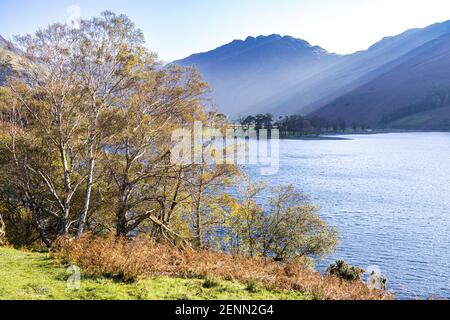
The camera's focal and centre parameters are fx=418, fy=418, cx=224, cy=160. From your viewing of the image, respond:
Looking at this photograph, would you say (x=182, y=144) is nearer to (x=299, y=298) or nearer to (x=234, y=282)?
(x=234, y=282)

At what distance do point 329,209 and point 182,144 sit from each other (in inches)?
1580

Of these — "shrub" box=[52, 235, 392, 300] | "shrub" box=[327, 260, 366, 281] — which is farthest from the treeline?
"shrub" box=[327, 260, 366, 281]

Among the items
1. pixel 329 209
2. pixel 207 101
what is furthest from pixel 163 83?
pixel 329 209

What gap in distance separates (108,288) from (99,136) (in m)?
18.2

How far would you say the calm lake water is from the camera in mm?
45734

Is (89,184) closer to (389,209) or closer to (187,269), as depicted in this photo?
(187,269)

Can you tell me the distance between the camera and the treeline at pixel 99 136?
28375 mm

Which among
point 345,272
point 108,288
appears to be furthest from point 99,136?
point 345,272

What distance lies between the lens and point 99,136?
3094 centimetres

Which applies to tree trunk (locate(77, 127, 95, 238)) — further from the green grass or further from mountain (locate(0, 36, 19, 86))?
the green grass

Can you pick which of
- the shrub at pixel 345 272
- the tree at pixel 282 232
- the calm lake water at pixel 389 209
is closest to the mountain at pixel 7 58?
the tree at pixel 282 232

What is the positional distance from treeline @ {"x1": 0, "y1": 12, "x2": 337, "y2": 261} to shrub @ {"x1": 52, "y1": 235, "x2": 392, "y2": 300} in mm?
7748

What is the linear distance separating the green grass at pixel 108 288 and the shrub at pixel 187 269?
0.64 metres

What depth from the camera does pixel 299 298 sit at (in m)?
15.3
